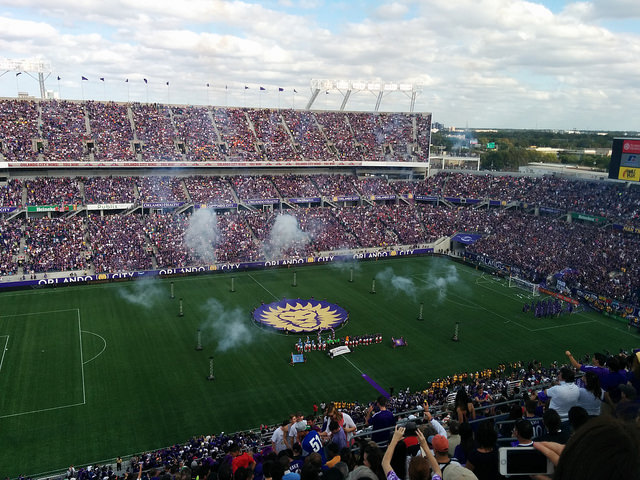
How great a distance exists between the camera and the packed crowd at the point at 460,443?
2.84 m

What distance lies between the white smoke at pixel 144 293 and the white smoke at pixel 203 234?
7026 millimetres

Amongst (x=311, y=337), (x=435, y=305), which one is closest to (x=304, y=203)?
(x=435, y=305)

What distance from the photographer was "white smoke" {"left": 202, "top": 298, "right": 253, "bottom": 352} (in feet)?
121

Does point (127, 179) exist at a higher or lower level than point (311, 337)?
higher

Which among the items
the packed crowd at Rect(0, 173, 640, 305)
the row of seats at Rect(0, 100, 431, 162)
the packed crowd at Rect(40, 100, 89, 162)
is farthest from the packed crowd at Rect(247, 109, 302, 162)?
the packed crowd at Rect(40, 100, 89, 162)

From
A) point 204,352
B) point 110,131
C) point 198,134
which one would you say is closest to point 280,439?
point 204,352

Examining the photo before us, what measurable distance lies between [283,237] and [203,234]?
31.0 feet

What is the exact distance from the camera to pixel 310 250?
60969mm

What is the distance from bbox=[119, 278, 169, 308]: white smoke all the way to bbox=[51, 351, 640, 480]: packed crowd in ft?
76.5

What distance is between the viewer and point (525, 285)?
51906mm

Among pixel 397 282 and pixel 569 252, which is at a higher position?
pixel 569 252

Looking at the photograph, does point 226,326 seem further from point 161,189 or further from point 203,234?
point 161,189

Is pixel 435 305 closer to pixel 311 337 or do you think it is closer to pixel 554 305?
pixel 554 305

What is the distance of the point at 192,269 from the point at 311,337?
802 inches
